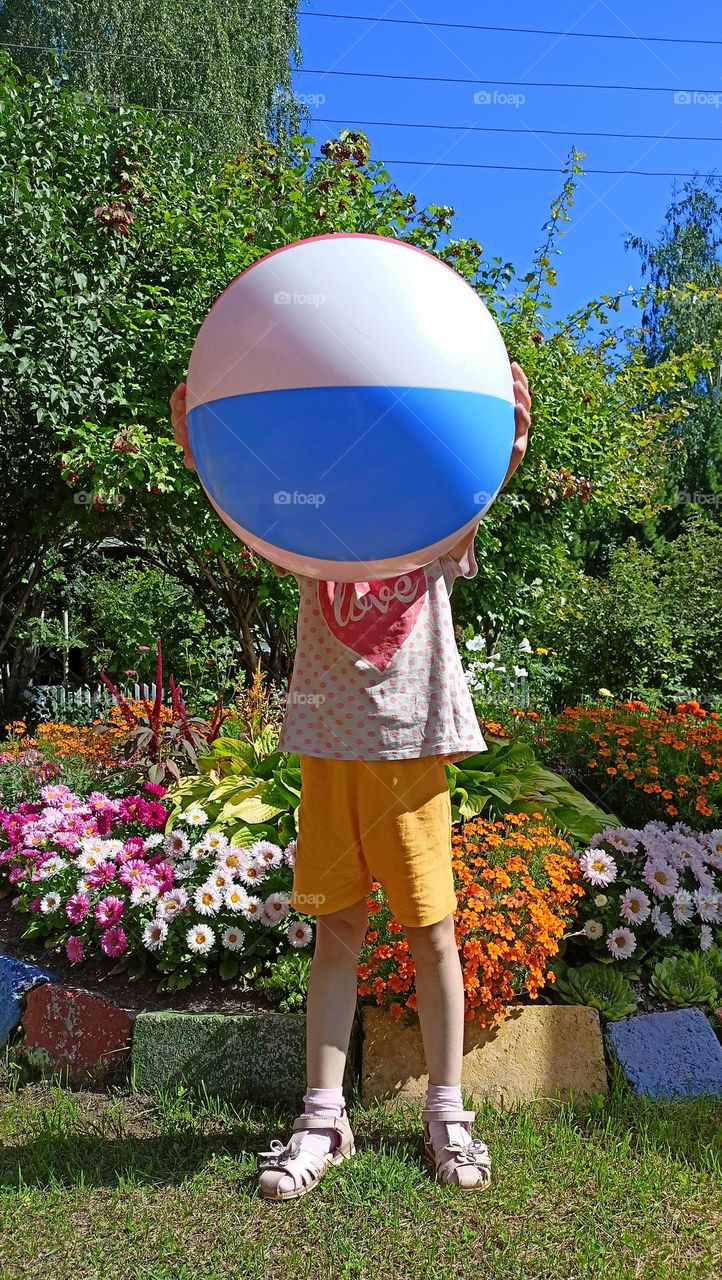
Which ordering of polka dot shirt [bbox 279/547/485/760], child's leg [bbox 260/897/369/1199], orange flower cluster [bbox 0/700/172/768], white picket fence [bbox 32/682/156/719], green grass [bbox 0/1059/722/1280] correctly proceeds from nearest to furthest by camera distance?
green grass [bbox 0/1059/722/1280]
polka dot shirt [bbox 279/547/485/760]
child's leg [bbox 260/897/369/1199]
orange flower cluster [bbox 0/700/172/768]
white picket fence [bbox 32/682/156/719]

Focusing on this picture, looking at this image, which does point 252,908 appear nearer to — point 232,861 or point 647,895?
point 232,861

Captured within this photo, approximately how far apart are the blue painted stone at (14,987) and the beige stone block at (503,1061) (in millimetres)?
1045

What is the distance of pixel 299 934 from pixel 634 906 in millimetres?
938

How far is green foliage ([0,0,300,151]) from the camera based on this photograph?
11859 mm

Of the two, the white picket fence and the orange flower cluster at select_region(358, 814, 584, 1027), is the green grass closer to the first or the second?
the orange flower cluster at select_region(358, 814, 584, 1027)

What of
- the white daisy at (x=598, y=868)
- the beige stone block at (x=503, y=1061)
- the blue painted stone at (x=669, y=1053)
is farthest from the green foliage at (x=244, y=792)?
the blue painted stone at (x=669, y=1053)

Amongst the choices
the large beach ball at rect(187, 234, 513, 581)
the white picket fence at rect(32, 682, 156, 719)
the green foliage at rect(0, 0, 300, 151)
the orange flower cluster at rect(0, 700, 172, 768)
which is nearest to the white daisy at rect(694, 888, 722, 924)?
the large beach ball at rect(187, 234, 513, 581)

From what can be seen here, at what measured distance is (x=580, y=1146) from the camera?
83.6 inches

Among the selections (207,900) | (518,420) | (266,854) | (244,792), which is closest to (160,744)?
(244,792)

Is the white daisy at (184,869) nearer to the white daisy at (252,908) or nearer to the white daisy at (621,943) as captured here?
the white daisy at (252,908)

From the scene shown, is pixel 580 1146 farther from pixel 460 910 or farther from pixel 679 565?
pixel 679 565

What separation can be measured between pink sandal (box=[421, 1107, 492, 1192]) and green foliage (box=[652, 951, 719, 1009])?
78 cm

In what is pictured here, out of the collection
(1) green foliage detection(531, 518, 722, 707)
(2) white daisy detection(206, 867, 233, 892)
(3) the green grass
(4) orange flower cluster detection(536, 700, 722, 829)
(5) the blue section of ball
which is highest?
(1) green foliage detection(531, 518, 722, 707)

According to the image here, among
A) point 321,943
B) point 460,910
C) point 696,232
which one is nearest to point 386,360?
point 321,943
